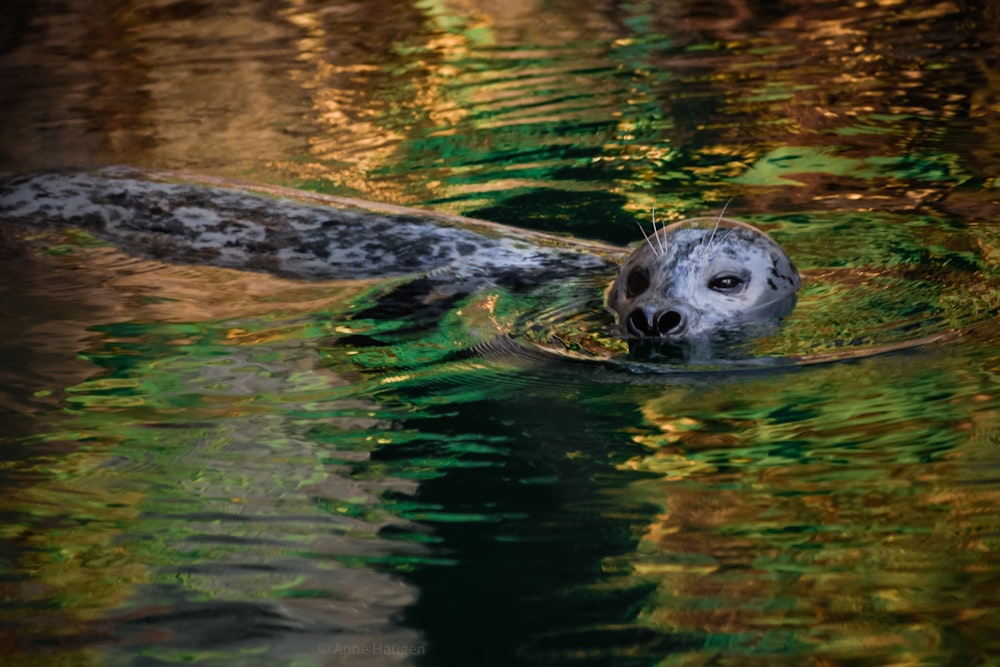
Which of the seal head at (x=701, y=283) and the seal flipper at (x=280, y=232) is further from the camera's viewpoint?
the seal flipper at (x=280, y=232)

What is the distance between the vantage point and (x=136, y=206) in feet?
20.4

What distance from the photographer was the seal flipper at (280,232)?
18.9 feet

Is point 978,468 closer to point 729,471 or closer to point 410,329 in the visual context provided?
point 729,471

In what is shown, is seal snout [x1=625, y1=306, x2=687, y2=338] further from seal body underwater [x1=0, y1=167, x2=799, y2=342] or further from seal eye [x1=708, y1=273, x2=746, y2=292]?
seal eye [x1=708, y1=273, x2=746, y2=292]

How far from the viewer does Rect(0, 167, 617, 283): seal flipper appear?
575 cm

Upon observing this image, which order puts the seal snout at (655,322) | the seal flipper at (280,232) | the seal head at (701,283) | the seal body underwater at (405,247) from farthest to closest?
the seal flipper at (280,232), the seal body underwater at (405,247), the seal head at (701,283), the seal snout at (655,322)

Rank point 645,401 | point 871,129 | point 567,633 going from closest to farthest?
point 567,633
point 645,401
point 871,129

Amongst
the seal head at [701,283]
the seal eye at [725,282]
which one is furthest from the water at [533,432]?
the seal eye at [725,282]

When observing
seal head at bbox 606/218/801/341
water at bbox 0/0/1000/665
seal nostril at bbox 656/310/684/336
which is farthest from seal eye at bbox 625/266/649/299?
seal nostril at bbox 656/310/684/336

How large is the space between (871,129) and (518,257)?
9.78 feet

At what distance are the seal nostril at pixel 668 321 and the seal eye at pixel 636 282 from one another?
36 centimetres

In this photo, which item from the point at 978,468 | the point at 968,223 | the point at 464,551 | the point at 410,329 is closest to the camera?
the point at 464,551

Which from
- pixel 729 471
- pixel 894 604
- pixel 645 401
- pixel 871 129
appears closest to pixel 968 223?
pixel 871 129

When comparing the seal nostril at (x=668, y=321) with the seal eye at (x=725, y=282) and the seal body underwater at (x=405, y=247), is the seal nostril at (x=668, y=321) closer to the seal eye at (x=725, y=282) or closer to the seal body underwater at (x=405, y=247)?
the seal body underwater at (x=405, y=247)
